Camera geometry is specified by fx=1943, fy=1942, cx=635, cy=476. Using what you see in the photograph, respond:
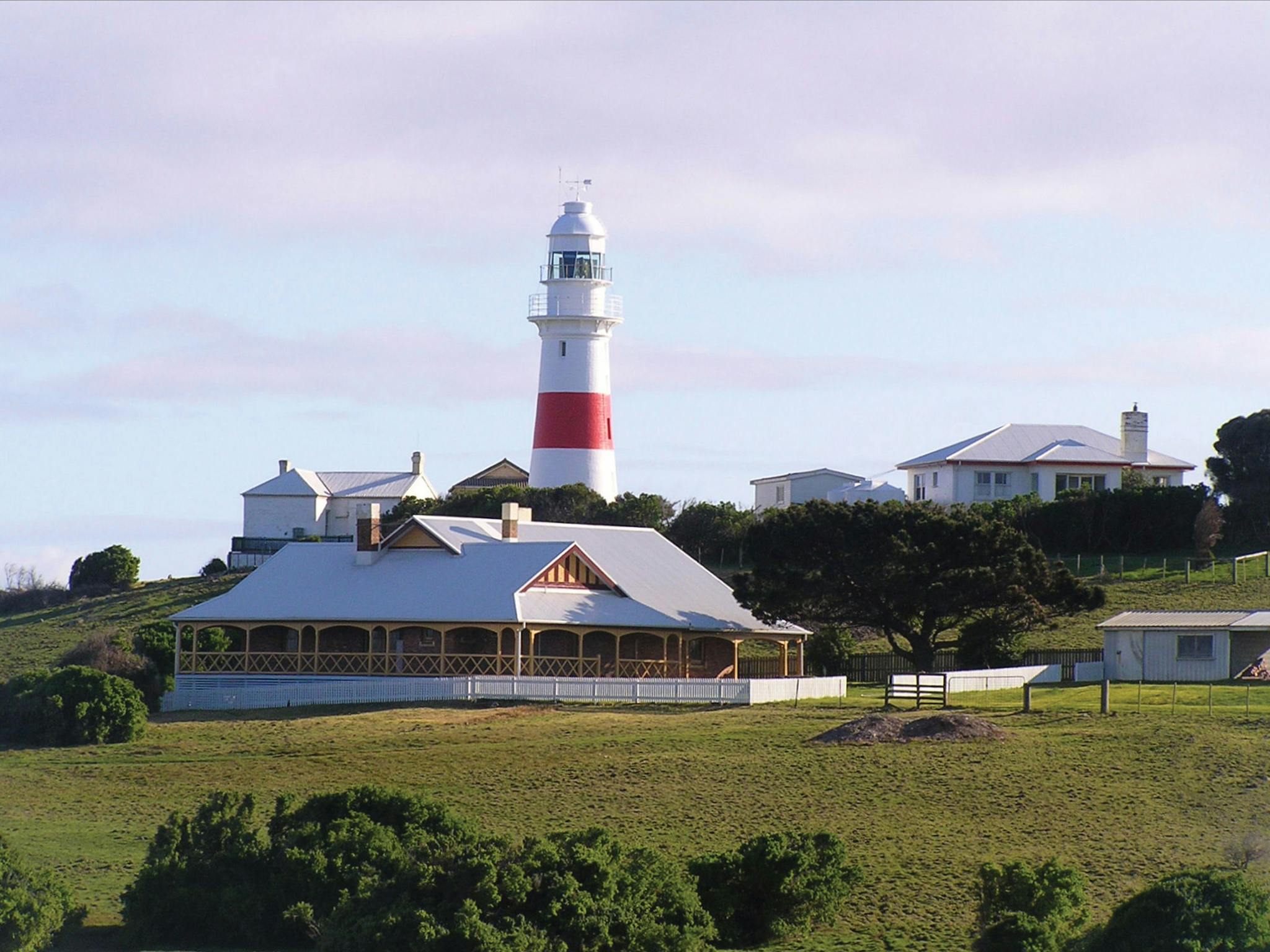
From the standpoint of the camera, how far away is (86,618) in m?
69.9

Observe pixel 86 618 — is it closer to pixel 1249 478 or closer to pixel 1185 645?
pixel 1185 645

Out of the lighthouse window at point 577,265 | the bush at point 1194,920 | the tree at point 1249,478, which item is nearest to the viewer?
the bush at point 1194,920

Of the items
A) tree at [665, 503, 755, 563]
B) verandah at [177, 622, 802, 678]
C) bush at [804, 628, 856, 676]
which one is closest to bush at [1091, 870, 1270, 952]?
verandah at [177, 622, 802, 678]

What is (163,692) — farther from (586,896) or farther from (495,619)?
(586,896)

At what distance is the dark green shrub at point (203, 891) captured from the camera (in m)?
24.0

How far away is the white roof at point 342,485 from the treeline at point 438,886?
5928 centimetres

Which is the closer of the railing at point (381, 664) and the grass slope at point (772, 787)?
the grass slope at point (772, 787)

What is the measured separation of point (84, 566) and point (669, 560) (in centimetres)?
3356

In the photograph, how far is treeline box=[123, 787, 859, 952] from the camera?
21.7 metres

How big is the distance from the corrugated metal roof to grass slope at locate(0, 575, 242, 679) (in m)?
30.9

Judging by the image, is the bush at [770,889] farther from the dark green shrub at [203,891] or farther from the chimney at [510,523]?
the chimney at [510,523]

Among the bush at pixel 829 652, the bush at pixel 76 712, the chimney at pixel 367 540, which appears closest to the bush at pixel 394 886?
the bush at pixel 76 712

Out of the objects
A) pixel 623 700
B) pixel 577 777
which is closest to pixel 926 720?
pixel 577 777

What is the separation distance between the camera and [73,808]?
3238cm
